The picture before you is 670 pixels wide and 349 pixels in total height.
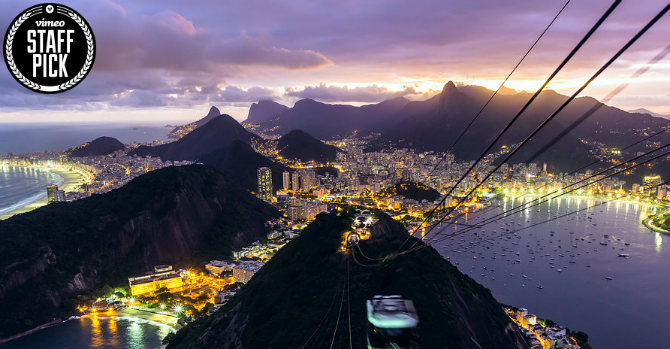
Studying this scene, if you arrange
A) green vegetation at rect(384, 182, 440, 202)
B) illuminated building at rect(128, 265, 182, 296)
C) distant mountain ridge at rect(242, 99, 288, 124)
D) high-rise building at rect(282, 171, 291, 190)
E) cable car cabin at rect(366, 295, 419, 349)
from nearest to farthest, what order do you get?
1. cable car cabin at rect(366, 295, 419, 349)
2. illuminated building at rect(128, 265, 182, 296)
3. green vegetation at rect(384, 182, 440, 202)
4. high-rise building at rect(282, 171, 291, 190)
5. distant mountain ridge at rect(242, 99, 288, 124)

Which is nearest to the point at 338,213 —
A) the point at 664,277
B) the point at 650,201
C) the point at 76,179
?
the point at 664,277

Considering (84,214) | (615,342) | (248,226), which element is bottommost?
(615,342)

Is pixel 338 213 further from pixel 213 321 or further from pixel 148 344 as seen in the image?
pixel 148 344

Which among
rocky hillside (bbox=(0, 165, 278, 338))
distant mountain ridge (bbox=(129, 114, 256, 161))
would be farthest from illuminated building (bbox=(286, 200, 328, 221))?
distant mountain ridge (bbox=(129, 114, 256, 161))

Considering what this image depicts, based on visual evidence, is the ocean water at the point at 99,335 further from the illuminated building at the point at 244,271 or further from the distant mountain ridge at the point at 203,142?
the distant mountain ridge at the point at 203,142

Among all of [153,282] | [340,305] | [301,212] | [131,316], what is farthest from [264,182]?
[340,305]

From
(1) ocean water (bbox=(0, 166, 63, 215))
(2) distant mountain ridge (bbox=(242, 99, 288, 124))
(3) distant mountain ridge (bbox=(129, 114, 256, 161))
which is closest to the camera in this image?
(1) ocean water (bbox=(0, 166, 63, 215))

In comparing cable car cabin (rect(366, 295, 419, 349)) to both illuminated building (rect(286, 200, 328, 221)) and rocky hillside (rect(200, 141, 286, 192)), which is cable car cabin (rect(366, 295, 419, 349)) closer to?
illuminated building (rect(286, 200, 328, 221))
